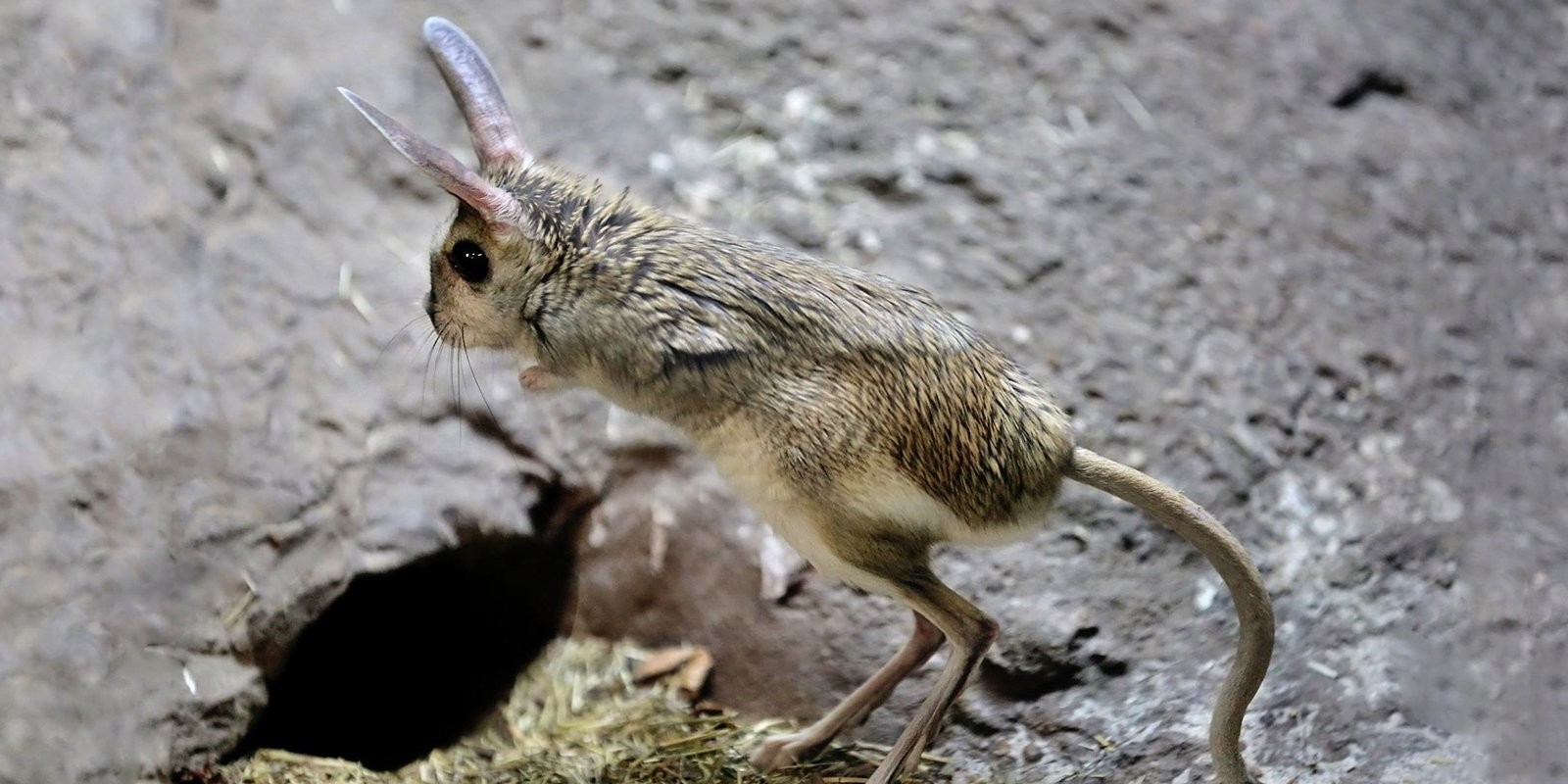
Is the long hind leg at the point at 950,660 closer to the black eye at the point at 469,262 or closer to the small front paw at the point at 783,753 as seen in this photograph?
the small front paw at the point at 783,753

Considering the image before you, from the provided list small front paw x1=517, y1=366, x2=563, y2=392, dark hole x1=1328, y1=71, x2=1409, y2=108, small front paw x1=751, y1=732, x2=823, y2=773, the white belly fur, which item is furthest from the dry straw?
dark hole x1=1328, y1=71, x2=1409, y2=108

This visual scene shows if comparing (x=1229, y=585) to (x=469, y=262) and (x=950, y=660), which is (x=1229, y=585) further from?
(x=469, y=262)

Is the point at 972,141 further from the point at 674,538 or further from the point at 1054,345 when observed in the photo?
the point at 674,538

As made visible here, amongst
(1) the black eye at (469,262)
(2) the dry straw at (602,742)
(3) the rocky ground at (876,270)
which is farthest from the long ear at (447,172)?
(2) the dry straw at (602,742)

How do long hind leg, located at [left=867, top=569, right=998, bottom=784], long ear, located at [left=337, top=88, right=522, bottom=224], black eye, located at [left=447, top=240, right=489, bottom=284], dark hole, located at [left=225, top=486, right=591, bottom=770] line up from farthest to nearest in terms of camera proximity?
dark hole, located at [left=225, top=486, right=591, bottom=770] < black eye, located at [left=447, top=240, right=489, bottom=284] < long hind leg, located at [left=867, top=569, right=998, bottom=784] < long ear, located at [left=337, top=88, right=522, bottom=224]

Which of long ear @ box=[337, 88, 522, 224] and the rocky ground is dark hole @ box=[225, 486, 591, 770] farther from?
long ear @ box=[337, 88, 522, 224]

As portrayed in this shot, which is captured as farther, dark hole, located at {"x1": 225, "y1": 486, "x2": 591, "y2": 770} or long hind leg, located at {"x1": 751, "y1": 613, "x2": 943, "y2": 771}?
dark hole, located at {"x1": 225, "y1": 486, "x2": 591, "y2": 770}

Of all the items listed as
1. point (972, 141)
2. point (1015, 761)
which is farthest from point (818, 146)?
point (1015, 761)
